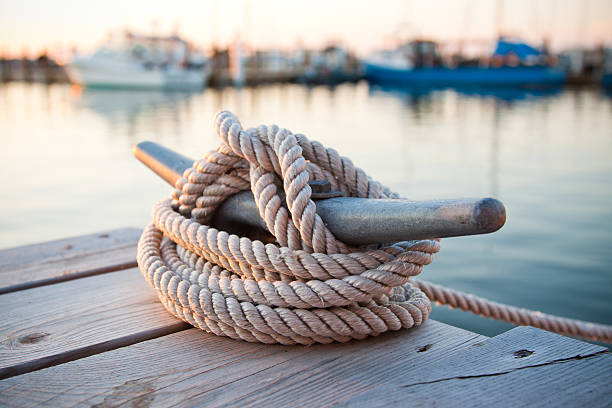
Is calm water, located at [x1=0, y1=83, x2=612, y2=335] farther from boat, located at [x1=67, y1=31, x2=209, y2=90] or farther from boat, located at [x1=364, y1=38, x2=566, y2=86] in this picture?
boat, located at [x1=364, y1=38, x2=566, y2=86]

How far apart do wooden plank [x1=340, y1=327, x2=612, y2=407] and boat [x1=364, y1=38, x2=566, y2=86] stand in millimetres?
33580

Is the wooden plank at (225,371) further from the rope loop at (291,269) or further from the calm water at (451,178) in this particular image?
the calm water at (451,178)

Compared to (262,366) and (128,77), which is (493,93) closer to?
(128,77)

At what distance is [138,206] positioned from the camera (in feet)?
19.5

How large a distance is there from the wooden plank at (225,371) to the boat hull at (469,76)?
3364cm

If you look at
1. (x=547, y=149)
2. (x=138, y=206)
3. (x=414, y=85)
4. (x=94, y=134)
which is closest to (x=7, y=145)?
(x=94, y=134)

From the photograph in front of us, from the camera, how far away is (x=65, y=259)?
206cm

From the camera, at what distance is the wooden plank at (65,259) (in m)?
1.87

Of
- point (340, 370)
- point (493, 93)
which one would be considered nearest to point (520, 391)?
point (340, 370)

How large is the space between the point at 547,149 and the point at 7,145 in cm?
864

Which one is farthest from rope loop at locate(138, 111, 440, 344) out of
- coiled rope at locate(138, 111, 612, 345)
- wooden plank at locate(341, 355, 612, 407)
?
wooden plank at locate(341, 355, 612, 407)

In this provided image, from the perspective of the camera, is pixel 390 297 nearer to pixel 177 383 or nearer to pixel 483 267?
pixel 177 383

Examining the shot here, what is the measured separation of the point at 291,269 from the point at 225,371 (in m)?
0.26

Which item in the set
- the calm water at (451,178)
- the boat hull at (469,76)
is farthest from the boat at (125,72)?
the calm water at (451,178)
